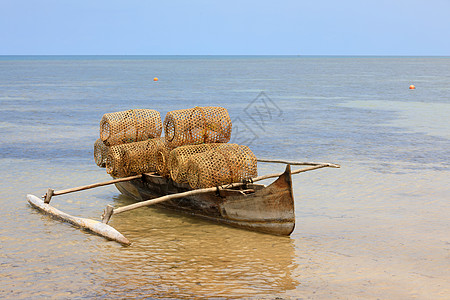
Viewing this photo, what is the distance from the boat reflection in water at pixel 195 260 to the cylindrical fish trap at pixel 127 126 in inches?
66.2

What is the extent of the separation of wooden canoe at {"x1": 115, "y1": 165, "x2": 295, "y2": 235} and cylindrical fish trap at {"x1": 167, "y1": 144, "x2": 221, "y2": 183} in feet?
0.80

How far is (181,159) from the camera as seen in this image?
9.81 meters

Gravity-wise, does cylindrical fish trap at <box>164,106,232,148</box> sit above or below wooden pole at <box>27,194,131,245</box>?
above

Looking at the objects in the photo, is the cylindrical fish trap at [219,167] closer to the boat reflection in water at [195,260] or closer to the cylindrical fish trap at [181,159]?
the cylindrical fish trap at [181,159]

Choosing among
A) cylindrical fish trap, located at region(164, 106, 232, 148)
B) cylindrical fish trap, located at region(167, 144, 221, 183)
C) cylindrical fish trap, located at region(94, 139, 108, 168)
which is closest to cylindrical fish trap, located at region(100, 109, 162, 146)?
cylindrical fish trap, located at region(94, 139, 108, 168)

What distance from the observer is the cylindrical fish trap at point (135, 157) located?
10.8 m

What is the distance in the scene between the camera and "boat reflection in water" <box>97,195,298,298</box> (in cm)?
724

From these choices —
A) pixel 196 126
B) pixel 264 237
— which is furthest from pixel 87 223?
pixel 264 237

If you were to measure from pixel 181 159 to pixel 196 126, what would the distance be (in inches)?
33.2

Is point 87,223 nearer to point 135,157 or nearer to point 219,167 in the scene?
point 135,157

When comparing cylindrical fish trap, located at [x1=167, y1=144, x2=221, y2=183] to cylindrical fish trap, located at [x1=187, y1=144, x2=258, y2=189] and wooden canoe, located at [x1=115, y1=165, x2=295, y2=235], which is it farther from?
wooden canoe, located at [x1=115, y1=165, x2=295, y2=235]

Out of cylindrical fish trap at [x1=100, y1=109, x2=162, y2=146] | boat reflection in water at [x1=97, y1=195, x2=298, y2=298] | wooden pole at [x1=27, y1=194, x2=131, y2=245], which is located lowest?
boat reflection in water at [x1=97, y1=195, x2=298, y2=298]

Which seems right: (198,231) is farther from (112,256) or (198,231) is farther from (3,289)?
(3,289)

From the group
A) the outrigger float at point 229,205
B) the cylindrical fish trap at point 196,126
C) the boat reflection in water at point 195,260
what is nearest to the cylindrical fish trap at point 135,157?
the outrigger float at point 229,205
